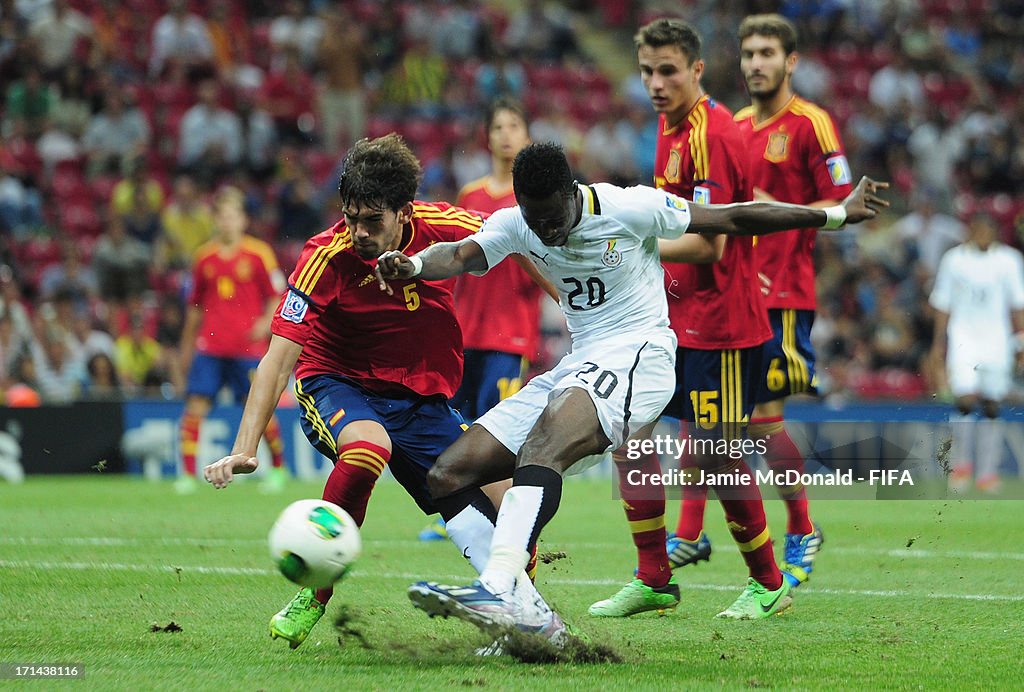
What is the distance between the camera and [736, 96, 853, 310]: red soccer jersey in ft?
25.4

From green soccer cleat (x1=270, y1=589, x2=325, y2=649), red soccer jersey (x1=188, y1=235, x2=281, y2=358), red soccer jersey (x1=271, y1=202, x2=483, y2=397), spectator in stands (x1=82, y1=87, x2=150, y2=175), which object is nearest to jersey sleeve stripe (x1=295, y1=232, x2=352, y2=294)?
red soccer jersey (x1=271, y1=202, x2=483, y2=397)

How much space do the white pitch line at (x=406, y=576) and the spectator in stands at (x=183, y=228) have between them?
30.6 ft

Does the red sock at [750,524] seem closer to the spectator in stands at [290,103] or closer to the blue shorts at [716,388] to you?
the blue shorts at [716,388]

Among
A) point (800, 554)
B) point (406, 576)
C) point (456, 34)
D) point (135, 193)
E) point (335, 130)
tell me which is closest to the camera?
point (800, 554)

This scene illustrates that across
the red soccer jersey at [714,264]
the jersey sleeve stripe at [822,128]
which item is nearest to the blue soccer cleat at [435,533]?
the red soccer jersey at [714,264]

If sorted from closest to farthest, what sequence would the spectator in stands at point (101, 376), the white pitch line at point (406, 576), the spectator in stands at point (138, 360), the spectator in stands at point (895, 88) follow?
the white pitch line at point (406, 576)
the spectator in stands at point (101, 376)
the spectator in stands at point (138, 360)
the spectator in stands at point (895, 88)

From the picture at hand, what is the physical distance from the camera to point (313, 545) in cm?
514

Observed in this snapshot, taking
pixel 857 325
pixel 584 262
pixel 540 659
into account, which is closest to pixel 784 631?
pixel 540 659

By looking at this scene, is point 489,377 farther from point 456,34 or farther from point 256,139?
point 456,34

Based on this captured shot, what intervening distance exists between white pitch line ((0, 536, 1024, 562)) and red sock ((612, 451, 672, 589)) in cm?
235

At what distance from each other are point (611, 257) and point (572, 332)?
1.39 ft

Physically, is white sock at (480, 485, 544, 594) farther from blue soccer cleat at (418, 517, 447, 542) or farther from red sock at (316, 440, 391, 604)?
blue soccer cleat at (418, 517, 447, 542)

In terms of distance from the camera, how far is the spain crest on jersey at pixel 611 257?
18.7 ft

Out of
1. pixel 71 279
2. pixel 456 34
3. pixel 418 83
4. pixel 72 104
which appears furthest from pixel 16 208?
pixel 456 34
